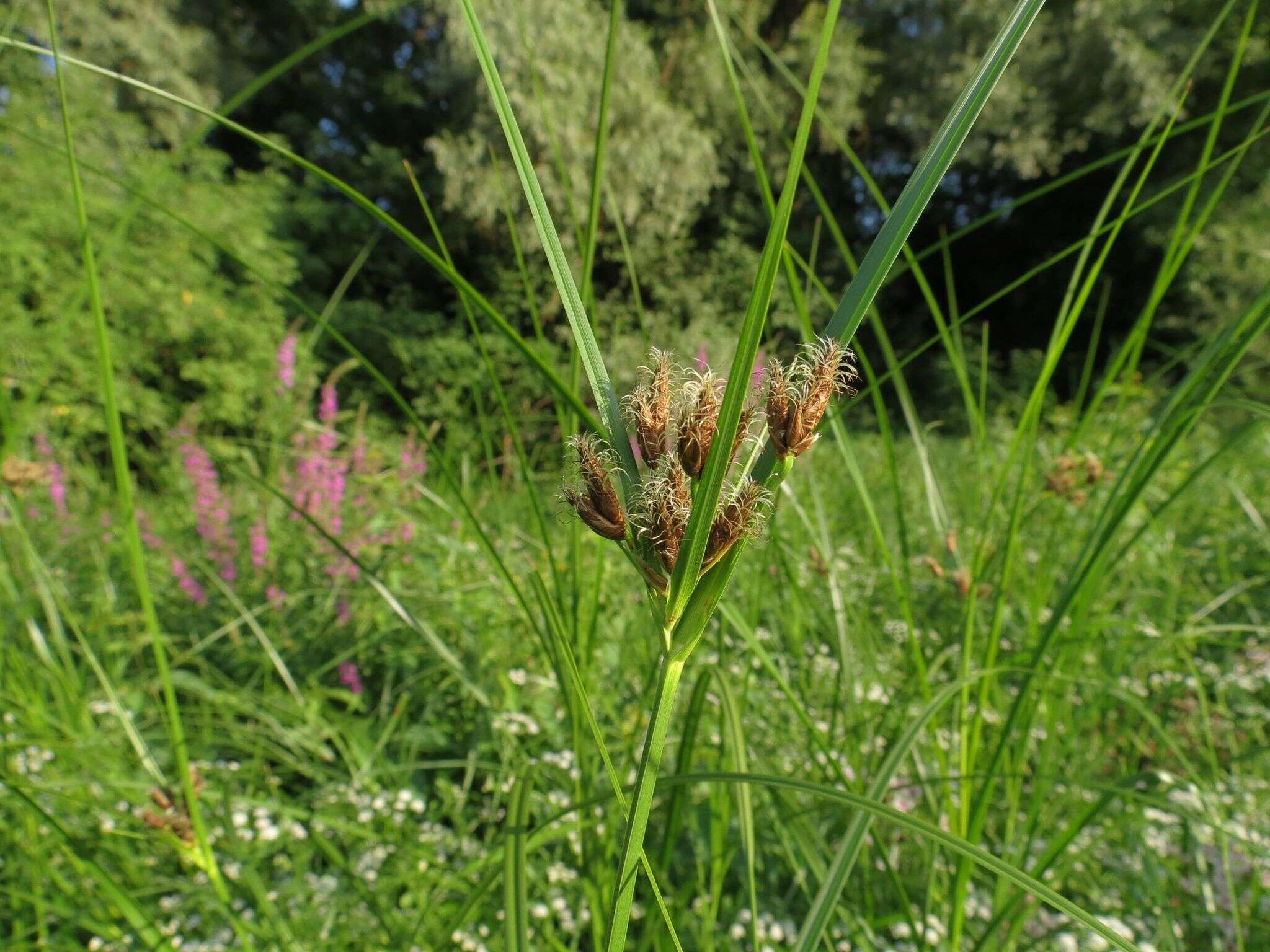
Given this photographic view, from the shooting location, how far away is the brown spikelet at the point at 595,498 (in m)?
0.28

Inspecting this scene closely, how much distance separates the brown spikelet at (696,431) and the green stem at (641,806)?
0.07 m

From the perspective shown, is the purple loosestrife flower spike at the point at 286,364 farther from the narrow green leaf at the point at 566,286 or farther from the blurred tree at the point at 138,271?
the narrow green leaf at the point at 566,286

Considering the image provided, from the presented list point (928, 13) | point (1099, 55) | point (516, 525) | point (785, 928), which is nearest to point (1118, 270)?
point (1099, 55)

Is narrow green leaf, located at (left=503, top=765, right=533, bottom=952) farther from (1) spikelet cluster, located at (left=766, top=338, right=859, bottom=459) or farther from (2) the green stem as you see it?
(1) spikelet cluster, located at (left=766, top=338, right=859, bottom=459)

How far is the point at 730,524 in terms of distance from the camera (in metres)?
0.27

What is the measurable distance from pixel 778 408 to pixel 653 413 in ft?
0.15

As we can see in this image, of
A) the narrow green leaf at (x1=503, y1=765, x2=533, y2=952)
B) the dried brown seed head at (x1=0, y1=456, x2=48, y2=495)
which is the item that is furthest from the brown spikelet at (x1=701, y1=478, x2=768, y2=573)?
the dried brown seed head at (x1=0, y1=456, x2=48, y2=495)

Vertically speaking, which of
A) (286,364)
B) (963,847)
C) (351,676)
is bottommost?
(351,676)

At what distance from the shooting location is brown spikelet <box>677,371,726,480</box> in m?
0.29

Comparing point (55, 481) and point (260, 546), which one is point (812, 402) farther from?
point (55, 481)

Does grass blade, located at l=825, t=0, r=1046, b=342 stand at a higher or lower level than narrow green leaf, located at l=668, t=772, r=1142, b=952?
higher

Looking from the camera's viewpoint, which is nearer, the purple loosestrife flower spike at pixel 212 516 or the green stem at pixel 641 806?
the green stem at pixel 641 806

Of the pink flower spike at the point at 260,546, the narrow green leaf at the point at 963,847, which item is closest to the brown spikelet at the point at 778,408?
the narrow green leaf at the point at 963,847

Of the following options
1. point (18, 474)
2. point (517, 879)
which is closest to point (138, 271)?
point (18, 474)
